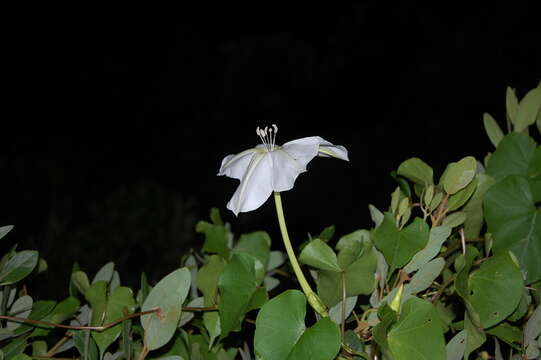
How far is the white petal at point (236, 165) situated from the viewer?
1.60ft

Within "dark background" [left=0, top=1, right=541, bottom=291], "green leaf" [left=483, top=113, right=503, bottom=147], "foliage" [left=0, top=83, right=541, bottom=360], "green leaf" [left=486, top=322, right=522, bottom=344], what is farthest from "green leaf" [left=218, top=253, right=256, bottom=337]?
"dark background" [left=0, top=1, right=541, bottom=291]

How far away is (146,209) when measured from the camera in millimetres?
2074

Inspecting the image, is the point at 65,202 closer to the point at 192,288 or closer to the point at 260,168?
the point at 192,288

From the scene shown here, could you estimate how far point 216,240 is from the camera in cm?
63

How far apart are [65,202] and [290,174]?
2.14m

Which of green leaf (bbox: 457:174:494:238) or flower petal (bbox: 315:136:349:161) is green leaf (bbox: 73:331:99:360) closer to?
flower petal (bbox: 315:136:349:161)

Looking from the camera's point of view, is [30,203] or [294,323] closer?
[294,323]

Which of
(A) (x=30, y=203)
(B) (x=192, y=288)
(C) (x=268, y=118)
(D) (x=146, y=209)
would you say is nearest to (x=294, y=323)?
(B) (x=192, y=288)

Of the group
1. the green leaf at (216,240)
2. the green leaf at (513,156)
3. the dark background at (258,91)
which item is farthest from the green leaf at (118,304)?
the dark background at (258,91)

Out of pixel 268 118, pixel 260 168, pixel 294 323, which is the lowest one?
→ pixel 268 118

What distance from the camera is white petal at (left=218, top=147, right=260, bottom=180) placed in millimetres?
487

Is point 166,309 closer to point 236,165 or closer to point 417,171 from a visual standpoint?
point 236,165

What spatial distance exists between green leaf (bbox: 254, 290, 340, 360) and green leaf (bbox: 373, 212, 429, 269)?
3.4 inches

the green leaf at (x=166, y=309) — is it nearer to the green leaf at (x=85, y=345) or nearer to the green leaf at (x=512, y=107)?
the green leaf at (x=85, y=345)
